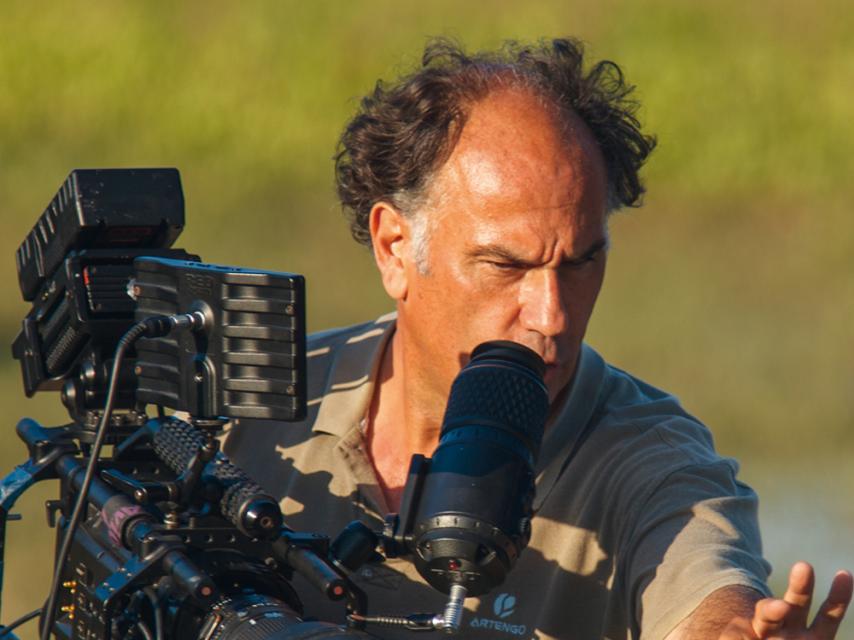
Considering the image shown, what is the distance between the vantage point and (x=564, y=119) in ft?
11.4

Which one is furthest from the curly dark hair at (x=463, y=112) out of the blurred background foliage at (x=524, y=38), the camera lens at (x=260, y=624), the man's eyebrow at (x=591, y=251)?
the blurred background foliage at (x=524, y=38)

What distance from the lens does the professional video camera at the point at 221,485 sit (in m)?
2.71

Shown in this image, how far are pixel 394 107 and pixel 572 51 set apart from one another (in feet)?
1.18

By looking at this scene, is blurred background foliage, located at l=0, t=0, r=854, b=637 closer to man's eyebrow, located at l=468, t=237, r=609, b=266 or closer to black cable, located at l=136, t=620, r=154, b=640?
man's eyebrow, located at l=468, t=237, r=609, b=266

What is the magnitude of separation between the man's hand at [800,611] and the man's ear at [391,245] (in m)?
1.21

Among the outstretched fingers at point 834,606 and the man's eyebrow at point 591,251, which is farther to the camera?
the man's eyebrow at point 591,251

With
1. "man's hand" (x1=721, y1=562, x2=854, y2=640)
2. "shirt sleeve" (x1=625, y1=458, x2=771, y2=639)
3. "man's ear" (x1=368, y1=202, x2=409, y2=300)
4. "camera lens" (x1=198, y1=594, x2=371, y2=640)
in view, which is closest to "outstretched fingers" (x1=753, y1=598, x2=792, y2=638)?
"man's hand" (x1=721, y1=562, x2=854, y2=640)

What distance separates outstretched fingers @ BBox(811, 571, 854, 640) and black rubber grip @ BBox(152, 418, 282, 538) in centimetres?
80

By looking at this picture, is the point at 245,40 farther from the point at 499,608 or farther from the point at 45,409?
the point at 499,608

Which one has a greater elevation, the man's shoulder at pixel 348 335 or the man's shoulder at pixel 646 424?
the man's shoulder at pixel 348 335

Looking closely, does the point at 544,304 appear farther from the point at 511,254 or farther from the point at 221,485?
the point at 221,485

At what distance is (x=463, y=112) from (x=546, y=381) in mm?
546

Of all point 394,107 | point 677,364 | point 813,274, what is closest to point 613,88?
Result: point 394,107

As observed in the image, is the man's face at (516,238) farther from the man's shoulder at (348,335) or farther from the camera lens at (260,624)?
the camera lens at (260,624)
